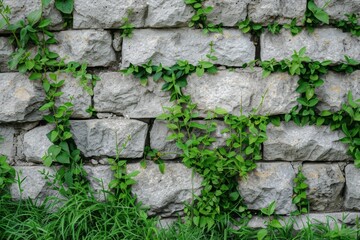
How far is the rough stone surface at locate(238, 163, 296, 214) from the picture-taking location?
2.76 m

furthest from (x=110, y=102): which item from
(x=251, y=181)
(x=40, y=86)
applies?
(x=251, y=181)

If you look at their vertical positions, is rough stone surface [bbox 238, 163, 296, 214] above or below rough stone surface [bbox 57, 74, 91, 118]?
below

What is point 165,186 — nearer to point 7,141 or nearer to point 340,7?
point 7,141

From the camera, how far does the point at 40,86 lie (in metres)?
2.75

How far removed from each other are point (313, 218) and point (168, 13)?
4.50ft

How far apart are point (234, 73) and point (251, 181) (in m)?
0.60

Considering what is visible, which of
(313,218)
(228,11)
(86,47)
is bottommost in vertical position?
(313,218)

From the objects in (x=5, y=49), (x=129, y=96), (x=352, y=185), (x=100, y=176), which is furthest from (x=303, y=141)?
(x=5, y=49)

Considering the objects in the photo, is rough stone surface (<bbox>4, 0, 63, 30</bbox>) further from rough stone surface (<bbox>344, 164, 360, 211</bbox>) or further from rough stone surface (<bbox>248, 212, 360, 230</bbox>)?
rough stone surface (<bbox>344, 164, 360, 211</bbox>)

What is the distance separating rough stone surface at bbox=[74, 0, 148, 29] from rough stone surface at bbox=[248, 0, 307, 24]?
0.58m

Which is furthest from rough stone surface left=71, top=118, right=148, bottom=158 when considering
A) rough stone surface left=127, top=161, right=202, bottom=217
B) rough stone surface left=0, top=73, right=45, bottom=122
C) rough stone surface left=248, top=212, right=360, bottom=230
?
rough stone surface left=248, top=212, right=360, bottom=230

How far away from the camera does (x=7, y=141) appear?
2.82 metres

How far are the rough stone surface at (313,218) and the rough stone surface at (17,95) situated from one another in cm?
138

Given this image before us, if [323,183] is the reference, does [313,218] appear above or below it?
below
